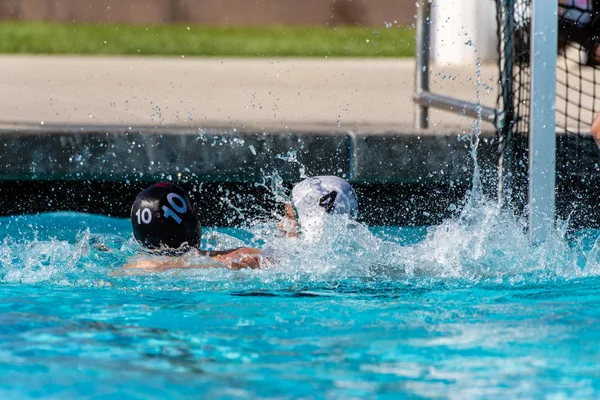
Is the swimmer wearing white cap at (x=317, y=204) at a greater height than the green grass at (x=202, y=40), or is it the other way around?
the green grass at (x=202, y=40)

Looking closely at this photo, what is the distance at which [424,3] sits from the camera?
635 cm

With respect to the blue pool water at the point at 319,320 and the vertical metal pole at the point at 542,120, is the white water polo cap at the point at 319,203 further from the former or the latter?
the vertical metal pole at the point at 542,120

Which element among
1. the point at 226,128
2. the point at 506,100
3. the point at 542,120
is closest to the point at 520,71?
the point at 506,100

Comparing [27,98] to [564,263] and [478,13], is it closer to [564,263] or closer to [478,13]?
[564,263]

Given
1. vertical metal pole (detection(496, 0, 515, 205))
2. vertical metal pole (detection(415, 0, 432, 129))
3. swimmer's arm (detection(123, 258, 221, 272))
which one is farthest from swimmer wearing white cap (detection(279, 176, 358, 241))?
vertical metal pole (detection(415, 0, 432, 129))

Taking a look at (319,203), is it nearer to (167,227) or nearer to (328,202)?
(328,202)

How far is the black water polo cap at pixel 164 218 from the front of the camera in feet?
14.7

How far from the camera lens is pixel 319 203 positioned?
4.66m

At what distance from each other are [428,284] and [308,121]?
3057 mm

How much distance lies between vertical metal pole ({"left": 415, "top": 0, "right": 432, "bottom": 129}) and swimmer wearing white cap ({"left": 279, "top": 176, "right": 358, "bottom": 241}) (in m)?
2.05

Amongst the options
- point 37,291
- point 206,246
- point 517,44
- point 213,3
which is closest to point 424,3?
point 517,44

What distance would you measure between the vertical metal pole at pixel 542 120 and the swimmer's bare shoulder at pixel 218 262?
4.64 ft

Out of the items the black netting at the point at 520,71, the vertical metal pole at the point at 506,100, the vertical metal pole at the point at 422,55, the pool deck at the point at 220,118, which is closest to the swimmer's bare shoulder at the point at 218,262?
the pool deck at the point at 220,118

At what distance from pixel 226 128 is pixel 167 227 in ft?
6.46
